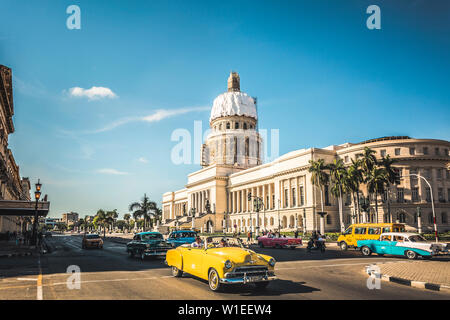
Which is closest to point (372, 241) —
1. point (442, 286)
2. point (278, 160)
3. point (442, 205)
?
point (442, 286)

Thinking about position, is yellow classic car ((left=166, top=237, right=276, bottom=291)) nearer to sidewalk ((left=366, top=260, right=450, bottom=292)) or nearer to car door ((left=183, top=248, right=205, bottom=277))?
car door ((left=183, top=248, right=205, bottom=277))

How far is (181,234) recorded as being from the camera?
87.7ft

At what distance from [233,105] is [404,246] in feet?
289

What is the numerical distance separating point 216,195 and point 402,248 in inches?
2892

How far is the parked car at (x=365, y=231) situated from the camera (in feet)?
83.7

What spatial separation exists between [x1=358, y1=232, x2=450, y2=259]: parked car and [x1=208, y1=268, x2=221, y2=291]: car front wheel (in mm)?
15834

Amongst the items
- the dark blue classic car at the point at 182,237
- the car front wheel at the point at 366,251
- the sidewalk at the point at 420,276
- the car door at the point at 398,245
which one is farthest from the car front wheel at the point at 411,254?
the dark blue classic car at the point at 182,237

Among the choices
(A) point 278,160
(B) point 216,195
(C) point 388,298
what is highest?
(A) point 278,160

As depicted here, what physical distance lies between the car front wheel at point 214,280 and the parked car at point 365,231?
18.5m

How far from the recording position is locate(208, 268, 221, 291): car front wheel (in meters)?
10.5

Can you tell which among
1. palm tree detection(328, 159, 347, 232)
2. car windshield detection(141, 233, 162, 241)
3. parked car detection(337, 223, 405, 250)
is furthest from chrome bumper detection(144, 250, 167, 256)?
palm tree detection(328, 159, 347, 232)

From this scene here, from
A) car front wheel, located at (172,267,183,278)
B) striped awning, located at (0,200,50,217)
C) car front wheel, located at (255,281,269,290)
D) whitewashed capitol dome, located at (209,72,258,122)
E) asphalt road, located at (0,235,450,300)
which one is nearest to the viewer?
asphalt road, located at (0,235,450,300)

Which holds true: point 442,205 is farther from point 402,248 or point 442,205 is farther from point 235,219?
point 235,219

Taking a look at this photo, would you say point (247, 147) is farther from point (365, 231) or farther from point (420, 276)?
point (420, 276)
